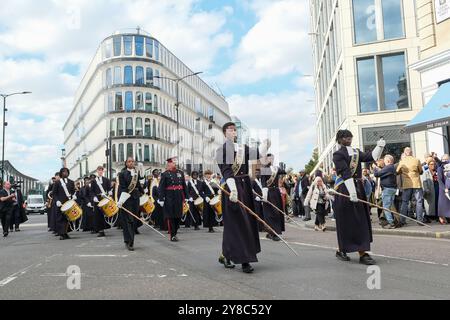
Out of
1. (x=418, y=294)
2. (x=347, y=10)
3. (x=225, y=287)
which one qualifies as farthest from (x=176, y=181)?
(x=347, y=10)

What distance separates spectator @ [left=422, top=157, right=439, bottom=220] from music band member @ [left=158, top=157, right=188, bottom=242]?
7.15 meters

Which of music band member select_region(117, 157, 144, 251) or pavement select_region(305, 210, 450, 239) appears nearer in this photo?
music band member select_region(117, 157, 144, 251)

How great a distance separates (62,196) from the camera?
50.5 feet

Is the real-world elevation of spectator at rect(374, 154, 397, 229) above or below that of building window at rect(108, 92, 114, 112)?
below

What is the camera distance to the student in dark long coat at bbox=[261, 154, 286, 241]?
42.0 feet

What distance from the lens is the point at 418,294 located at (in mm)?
5598

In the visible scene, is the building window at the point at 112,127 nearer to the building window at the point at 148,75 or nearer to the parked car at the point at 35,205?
the building window at the point at 148,75

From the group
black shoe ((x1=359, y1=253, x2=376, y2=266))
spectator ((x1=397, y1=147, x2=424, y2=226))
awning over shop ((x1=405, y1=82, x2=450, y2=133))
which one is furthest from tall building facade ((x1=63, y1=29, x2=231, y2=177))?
black shoe ((x1=359, y1=253, x2=376, y2=266))

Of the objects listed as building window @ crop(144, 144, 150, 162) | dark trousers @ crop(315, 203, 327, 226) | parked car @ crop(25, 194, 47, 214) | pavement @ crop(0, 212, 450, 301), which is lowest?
pavement @ crop(0, 212, 450, 301)

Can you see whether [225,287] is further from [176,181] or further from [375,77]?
[375,77]

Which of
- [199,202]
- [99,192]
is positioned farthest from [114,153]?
[99,192]

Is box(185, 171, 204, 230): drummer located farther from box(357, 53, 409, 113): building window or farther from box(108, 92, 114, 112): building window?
box(108, 92, 114, 112): building window

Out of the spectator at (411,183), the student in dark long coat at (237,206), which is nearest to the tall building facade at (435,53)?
the spectator at (411,183)
